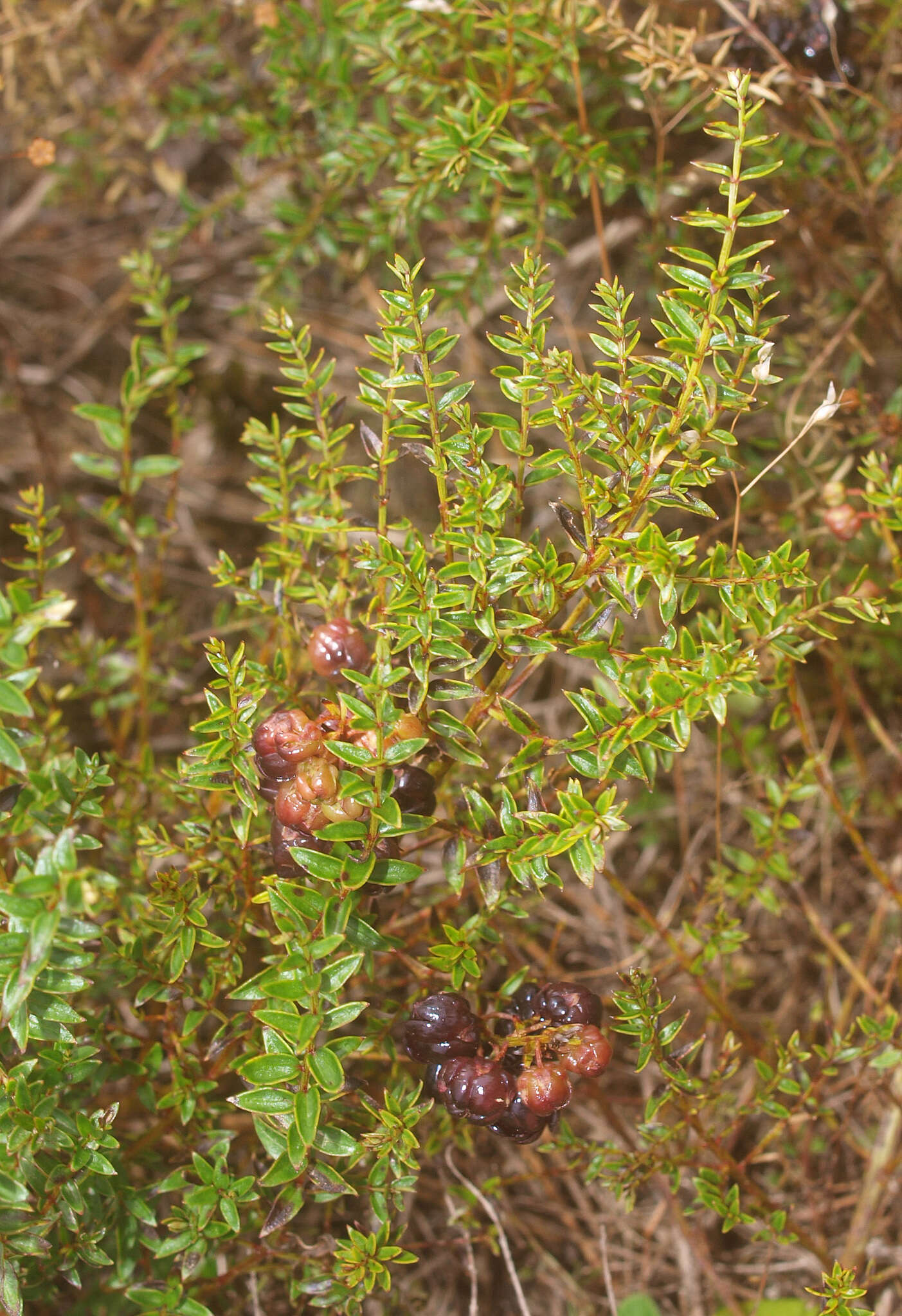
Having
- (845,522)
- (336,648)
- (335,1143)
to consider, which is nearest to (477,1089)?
(335,1143)

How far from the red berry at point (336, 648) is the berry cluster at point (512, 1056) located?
0.51 metres

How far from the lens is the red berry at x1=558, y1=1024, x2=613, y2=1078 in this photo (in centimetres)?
134

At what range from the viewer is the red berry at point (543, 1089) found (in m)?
1.31

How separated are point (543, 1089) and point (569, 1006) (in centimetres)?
14

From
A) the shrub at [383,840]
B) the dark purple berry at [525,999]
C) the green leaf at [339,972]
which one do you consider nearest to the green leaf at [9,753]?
the shrub at [383,840]

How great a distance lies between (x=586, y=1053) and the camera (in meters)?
1.35

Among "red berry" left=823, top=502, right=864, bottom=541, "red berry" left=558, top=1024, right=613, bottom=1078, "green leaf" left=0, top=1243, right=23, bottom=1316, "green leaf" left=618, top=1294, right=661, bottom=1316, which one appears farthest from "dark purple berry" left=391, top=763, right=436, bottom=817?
"green leaf" left=618, top=1294, right=661, bottom=1316

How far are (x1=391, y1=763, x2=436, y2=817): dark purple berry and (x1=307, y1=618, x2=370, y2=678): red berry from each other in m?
0.20

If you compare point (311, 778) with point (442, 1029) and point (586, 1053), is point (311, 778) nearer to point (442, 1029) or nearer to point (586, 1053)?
point (442, 1029)

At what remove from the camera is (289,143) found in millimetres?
2422

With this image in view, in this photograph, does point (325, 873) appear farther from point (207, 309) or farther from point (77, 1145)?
point (207, 309)

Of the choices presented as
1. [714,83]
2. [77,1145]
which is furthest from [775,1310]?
[714,83]

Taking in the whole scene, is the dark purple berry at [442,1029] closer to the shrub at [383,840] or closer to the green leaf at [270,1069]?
the shrub at [383,840]

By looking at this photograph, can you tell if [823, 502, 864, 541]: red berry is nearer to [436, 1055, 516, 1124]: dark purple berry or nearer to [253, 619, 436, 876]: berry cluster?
[253, 619, 436, 876]: berry cluster
